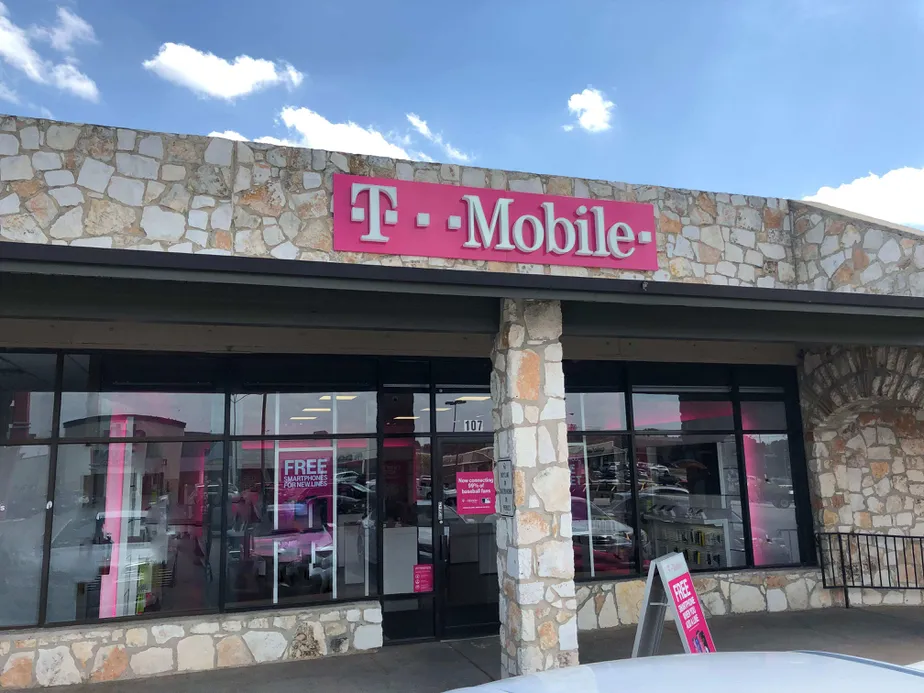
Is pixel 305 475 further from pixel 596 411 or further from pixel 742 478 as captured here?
pixel 742 478

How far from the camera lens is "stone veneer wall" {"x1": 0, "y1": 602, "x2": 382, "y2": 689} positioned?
620 cm

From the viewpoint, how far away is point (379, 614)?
287 inches

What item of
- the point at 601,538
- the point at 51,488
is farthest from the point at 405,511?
the point at 51,488

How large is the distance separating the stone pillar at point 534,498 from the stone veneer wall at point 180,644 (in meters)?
2.00

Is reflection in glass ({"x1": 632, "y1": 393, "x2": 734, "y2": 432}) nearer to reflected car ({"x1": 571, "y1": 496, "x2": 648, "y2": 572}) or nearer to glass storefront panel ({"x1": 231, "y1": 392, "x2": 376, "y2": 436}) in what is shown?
reflected car ({"x1": 571, "y1": 496, "x2": 648, "y2": 572})

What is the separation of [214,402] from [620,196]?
17.0 ft

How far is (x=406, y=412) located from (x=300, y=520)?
5.51 feet

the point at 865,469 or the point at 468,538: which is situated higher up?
the point at 865,469

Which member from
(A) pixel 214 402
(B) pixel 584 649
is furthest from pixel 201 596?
(B) pixel 584 649

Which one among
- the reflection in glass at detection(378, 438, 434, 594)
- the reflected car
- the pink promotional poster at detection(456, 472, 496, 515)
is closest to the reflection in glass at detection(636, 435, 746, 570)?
the reflected car

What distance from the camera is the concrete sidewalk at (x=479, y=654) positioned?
6137mm

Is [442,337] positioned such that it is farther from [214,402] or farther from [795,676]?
[795,676]

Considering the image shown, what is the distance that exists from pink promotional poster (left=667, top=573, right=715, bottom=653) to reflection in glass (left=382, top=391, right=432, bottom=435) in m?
3.81

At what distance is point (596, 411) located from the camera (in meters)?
8.79
